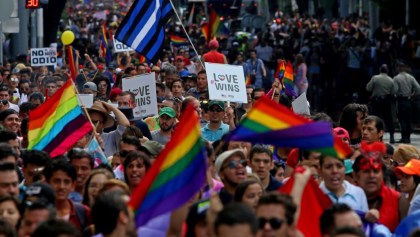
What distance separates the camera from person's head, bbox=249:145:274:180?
13.2m

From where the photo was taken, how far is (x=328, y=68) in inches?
1545

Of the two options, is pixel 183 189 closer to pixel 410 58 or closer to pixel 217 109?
pixel 217 109

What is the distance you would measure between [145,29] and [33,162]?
27.2ft

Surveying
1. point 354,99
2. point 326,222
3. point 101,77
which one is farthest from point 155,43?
point 354,99

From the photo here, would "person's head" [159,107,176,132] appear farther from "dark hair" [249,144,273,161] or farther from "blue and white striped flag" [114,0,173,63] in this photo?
"blue and white striped flag" [114,0,173,63]

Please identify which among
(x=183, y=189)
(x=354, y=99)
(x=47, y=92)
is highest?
(x=183, y=189)

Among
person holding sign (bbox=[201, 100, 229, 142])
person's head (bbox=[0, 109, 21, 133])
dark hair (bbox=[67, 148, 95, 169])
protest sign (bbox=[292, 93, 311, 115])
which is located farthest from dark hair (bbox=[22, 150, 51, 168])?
protest sign (bbox=[292, 93, 311, 115])

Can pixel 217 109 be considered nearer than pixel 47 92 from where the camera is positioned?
Yes

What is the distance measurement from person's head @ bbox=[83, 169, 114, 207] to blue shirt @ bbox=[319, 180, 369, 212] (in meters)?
1.52

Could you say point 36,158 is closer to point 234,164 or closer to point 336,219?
point 234,164

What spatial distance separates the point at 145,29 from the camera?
21125mm

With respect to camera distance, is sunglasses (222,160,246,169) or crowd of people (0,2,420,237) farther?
sunglasses (222,160,246,169)

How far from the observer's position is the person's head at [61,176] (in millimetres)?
11953

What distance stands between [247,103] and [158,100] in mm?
1048
